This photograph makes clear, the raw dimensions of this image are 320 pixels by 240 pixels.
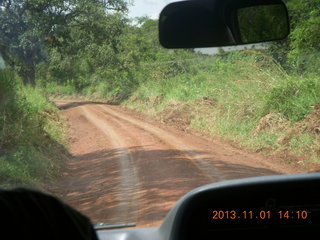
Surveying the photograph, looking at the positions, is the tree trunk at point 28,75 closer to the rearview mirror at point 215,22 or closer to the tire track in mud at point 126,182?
the tire track in mud at point 126,182

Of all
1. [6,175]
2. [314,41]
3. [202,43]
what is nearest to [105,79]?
[314,41]

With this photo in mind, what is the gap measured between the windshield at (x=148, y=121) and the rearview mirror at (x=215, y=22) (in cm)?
214

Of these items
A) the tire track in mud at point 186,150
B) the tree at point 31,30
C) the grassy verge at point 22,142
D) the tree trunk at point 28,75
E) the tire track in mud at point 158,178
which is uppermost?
the tree at point 31,30

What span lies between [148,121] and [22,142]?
7.53 m

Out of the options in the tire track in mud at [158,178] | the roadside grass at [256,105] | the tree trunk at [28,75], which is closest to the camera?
the tire track in mud at [158,178]

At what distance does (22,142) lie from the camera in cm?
724

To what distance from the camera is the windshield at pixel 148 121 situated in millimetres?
5832

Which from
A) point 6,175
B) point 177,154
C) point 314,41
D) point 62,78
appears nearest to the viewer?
point 6,175

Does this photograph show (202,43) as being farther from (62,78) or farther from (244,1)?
(62,78)

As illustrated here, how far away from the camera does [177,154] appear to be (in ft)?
27.1

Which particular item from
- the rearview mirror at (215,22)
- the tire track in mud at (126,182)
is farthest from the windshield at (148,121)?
the rearview mirror at (215,22)

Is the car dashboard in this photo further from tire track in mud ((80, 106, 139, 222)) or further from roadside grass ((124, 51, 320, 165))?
roadside grass ((124, 51, 320, 165))

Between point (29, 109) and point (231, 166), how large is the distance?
344 cm

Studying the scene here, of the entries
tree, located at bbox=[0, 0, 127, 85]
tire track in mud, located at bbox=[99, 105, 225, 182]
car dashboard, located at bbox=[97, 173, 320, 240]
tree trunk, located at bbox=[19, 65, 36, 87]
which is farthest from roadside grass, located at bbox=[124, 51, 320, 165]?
car dashboard, located at bbox=[97, 173, 320, 240]
